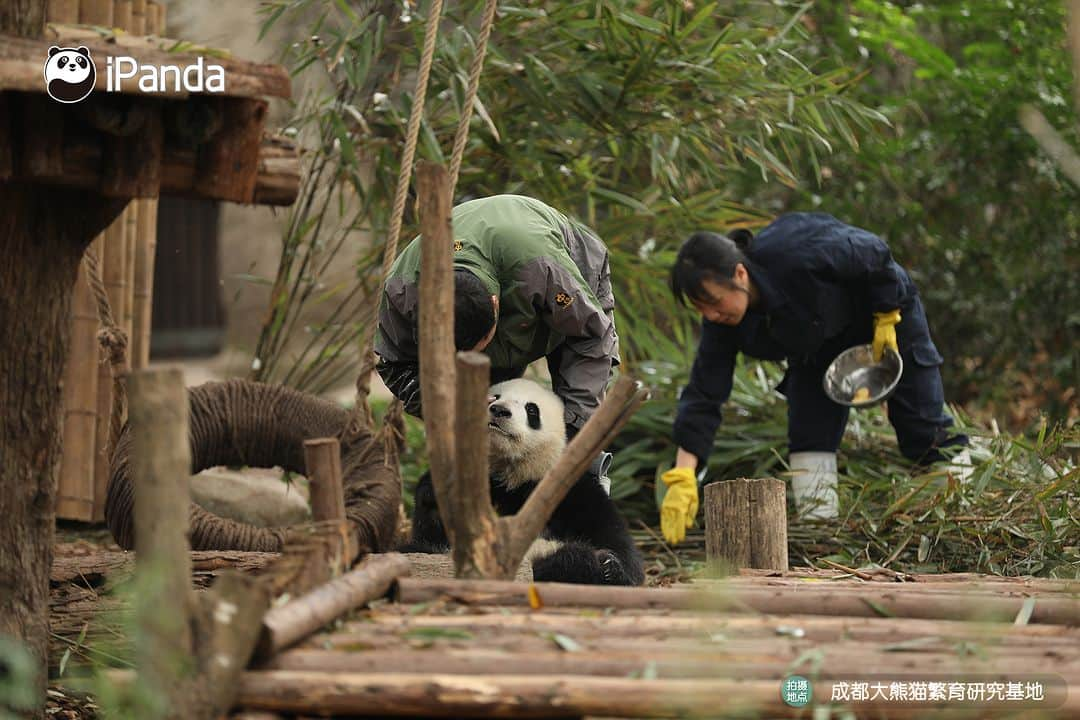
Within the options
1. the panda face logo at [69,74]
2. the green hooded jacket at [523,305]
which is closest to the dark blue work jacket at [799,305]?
the green hooded jacket at [523,305]

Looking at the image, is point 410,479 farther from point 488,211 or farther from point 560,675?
point 560,675

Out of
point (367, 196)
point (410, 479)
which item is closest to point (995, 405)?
point (410, 479)

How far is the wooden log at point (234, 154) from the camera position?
2554 millimetres

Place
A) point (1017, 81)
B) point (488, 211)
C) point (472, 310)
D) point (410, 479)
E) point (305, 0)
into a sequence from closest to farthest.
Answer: point (472, 310), point (488, 211), point (305, 0), point (410, 479), point (1017, 81)

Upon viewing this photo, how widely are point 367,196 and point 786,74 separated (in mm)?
1693

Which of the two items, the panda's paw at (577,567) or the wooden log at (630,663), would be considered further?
the panda's paw at (577,567)

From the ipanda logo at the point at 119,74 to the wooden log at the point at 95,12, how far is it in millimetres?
2251

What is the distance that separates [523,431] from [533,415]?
50mm

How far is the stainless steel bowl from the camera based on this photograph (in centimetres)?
435

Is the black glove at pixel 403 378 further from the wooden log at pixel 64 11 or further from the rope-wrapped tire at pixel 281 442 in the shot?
the wooden log at pixel 64 11

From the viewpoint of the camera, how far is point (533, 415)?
130 inches

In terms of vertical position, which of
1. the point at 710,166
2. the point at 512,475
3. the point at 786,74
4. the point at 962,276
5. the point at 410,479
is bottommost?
the point at 410,479

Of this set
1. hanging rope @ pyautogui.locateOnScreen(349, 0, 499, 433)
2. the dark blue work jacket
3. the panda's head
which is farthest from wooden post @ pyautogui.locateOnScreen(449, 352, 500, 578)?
the dark blue work jacket

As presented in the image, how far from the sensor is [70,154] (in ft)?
8.18
